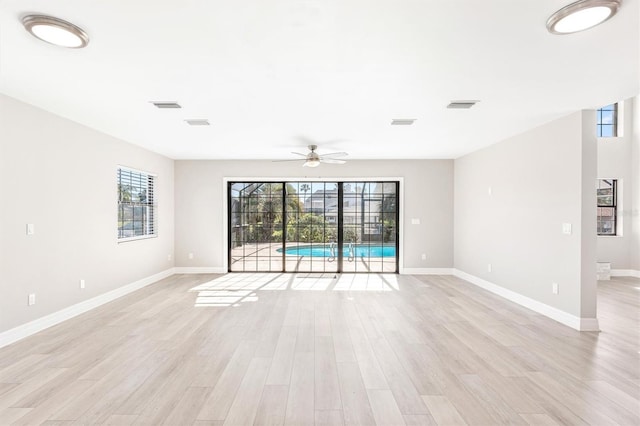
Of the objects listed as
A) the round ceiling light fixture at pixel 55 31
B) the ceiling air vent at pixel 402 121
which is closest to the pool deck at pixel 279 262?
the ceiling air vent at pixel 402 121

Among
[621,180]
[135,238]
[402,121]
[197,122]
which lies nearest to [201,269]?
[135,238]

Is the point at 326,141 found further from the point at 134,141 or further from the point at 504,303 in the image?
the point at 504,303

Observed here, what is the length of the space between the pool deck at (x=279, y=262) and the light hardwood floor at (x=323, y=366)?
7.90 ft

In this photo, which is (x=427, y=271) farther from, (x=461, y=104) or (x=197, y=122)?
(x=197, y=122)

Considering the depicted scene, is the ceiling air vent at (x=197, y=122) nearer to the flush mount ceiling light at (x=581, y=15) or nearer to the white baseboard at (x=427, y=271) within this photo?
the flush mount ceiling light at (x=581, y=15)

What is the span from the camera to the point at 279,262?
7109 mm

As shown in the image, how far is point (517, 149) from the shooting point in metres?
4.71

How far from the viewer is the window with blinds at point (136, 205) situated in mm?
5191

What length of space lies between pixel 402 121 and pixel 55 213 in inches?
177

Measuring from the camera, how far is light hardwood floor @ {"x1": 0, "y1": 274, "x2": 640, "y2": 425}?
6.81ft

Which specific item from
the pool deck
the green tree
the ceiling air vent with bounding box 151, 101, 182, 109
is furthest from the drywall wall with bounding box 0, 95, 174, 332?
the green tree

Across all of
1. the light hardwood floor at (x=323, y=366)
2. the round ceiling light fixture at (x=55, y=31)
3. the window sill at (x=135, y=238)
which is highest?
the round ceiling light fixture at (x=55, y=31)

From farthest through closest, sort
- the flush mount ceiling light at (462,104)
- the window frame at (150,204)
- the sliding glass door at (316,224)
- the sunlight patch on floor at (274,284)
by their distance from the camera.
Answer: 1. the sliding glass door at (316,224)
2. the window frame at (150,204)
3. the sunlight patch on floor at (274,284)
4. the flush mount ceiling light at (462,104)

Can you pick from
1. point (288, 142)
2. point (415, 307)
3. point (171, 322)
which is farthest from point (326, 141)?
point (171, 322)
